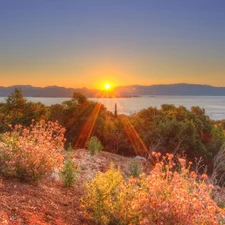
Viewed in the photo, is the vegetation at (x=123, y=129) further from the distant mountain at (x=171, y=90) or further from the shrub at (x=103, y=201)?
the distant mountain at (x=171, y=90)

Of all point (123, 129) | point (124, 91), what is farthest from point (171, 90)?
point (123, 129)

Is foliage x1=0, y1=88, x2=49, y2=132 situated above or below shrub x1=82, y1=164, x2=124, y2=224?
above

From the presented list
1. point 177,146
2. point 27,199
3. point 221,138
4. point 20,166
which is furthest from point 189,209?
point 221,138

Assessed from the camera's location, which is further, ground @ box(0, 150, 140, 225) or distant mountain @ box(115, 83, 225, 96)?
→ distant mountain @ box(115, 83, 225, 96)

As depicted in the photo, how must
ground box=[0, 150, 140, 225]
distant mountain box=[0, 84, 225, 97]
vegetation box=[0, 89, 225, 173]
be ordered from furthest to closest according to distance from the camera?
distant mountain box=[0, 84, 225, 97] < vegetation box=[0, 89, 225, 173] < ground box=[0, 150, 140, 225]

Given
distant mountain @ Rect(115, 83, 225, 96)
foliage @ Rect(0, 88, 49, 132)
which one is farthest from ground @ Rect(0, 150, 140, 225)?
distant mountain @ Rect(115, 83, 225, 96)

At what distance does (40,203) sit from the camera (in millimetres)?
5145

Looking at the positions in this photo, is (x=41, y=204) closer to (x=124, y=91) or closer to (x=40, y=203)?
(x=40, y=203)

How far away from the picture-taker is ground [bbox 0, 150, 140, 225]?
14.3ft

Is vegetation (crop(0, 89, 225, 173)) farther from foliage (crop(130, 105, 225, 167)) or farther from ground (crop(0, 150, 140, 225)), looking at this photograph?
ground (crop(0, 150, 140, 225))

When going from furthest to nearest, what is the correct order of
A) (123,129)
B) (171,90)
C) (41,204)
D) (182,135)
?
(171,90) → (123,129) → (182,135) → (41,204)

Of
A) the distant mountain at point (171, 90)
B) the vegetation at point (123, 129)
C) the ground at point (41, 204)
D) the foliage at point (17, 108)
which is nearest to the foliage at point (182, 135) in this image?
the vegetation at point (123, 129)

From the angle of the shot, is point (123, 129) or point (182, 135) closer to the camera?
point (182, 135)

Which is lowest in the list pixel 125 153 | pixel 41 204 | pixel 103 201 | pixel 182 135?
pixel 125 153
